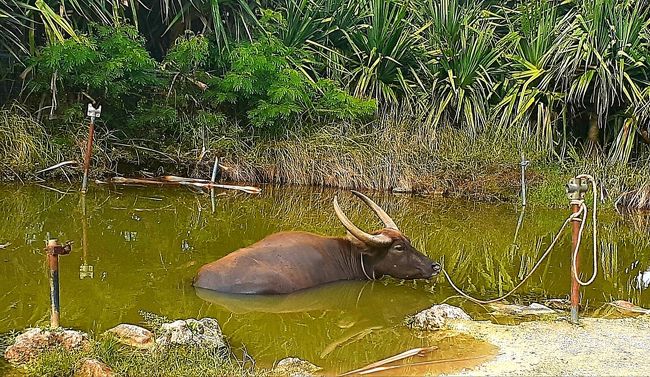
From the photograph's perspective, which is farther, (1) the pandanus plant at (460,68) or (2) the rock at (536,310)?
(1) the pandanus plant at (460,68)

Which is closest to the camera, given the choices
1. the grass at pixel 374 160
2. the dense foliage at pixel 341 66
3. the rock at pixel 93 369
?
the rock at pixel 93 369

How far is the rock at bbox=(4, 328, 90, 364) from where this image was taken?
3875 mm

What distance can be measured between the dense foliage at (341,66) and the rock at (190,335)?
7.09 metres

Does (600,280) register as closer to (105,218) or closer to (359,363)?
(359,363)

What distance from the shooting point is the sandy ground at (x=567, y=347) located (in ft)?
13.1

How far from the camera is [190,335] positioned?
13.5 ft

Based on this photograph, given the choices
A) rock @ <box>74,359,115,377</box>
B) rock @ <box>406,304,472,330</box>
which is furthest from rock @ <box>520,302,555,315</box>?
rock @ <box>74,359,115,377</box>

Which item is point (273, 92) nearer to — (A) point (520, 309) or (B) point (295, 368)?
(A) point (520, 309)

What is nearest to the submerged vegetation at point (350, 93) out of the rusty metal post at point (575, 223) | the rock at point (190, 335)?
the rusty metal post at point (575, 223)

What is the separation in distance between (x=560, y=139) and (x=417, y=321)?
326 inches

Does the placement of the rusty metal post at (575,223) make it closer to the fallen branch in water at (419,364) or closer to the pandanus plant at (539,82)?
the fallen branch in water at (419,364)

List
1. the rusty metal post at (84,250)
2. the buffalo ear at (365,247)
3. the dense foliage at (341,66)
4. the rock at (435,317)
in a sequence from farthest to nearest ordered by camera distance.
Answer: the dense foliage at (341,66) → the buffalo ear at (365,247) → the rusty metal post at (84,250) → the rock at (435,317)

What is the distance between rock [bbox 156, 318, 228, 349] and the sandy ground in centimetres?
130

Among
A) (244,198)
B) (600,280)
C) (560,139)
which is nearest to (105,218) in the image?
(244,198)
